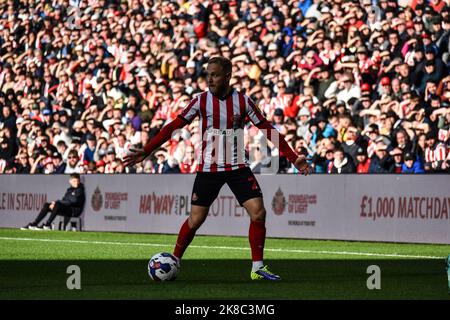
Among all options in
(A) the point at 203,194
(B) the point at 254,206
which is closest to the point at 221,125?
(A) the point at 203,194

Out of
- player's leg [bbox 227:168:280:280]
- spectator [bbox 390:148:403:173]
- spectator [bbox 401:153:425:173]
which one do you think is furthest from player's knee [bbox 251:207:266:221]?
spectator [bbox 390:148:403:173]

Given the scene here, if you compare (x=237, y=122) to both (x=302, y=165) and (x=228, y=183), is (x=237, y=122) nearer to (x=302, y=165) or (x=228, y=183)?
(x=228, y=183)

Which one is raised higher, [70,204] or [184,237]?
[70,204]

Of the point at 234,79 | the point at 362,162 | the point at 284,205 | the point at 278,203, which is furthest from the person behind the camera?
the point at 234,79

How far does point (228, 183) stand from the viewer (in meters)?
12.5

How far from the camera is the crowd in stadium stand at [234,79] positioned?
71.6 feet

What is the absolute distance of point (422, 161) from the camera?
816 inches

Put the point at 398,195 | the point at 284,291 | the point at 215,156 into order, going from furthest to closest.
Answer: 1. the point at 398,195
2. the point at 215,156
3. the point at 284,291

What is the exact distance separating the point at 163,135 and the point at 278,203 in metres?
10.7

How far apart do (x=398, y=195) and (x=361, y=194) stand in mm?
825

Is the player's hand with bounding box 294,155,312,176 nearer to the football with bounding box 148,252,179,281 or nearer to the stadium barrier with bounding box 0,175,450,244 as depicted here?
the football with bounding box 148,252,179,281

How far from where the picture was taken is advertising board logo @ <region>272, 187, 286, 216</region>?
74.3 ft
